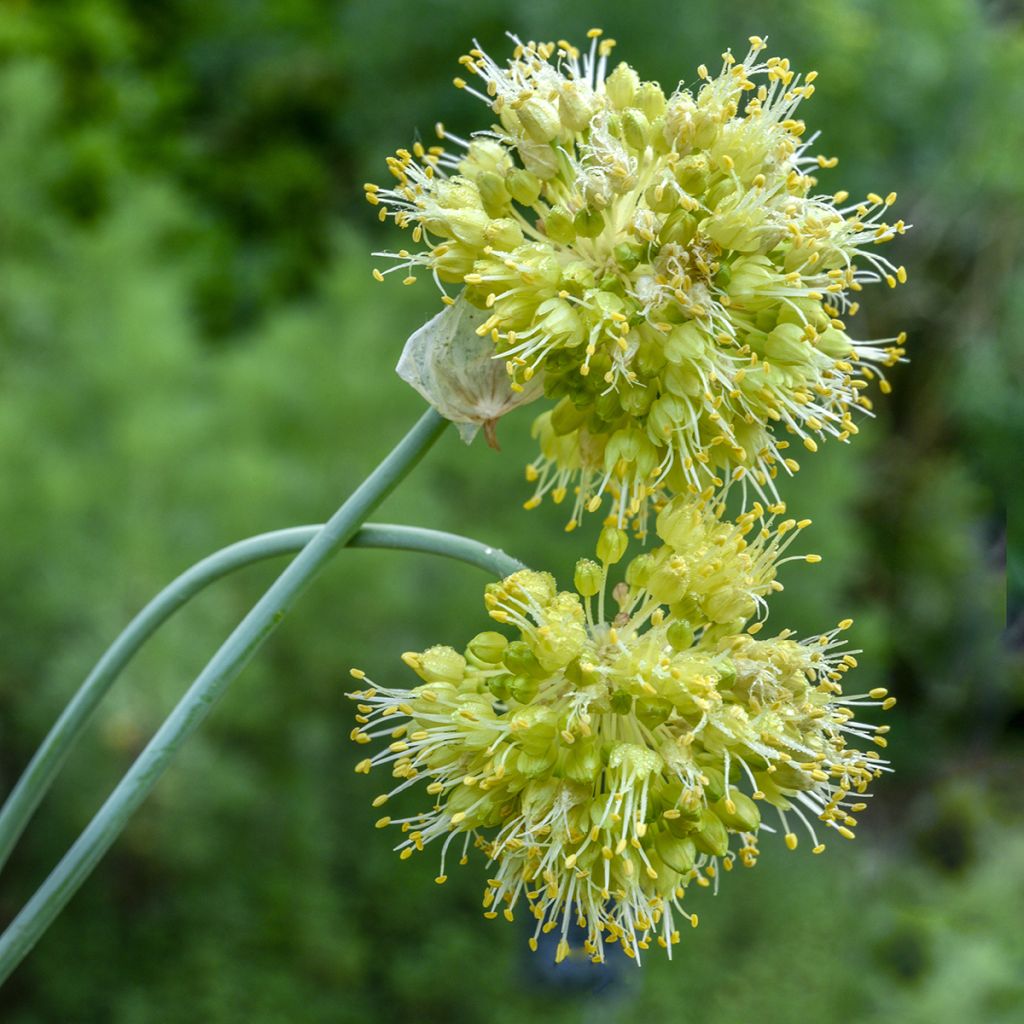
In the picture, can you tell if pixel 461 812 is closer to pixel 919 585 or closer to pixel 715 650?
pixel 715 650

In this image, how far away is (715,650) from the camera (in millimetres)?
729

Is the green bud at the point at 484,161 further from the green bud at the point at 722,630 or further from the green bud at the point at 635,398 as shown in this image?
the green bud at the point at 722,630

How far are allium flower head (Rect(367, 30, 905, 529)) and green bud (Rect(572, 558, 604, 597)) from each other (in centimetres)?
3

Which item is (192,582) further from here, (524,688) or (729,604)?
(729,604)

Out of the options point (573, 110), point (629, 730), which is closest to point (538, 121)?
point (573, 110)

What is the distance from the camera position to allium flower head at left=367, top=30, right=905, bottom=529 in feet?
2.32

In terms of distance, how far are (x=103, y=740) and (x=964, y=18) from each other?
311 centimetres

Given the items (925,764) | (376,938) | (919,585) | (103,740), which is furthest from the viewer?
(919,585)

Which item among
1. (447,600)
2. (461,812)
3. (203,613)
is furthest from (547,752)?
(447,600)

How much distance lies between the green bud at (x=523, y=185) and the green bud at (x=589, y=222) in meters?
0.04

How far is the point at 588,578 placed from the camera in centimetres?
73

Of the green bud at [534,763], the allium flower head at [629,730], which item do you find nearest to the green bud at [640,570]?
the allium flower head at [629,730]

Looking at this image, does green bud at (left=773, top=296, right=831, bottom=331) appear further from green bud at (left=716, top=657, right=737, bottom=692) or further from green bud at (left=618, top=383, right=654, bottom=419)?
green bud at (left=716, top=657, right=737, bottom=692)

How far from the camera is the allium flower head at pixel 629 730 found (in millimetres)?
697
